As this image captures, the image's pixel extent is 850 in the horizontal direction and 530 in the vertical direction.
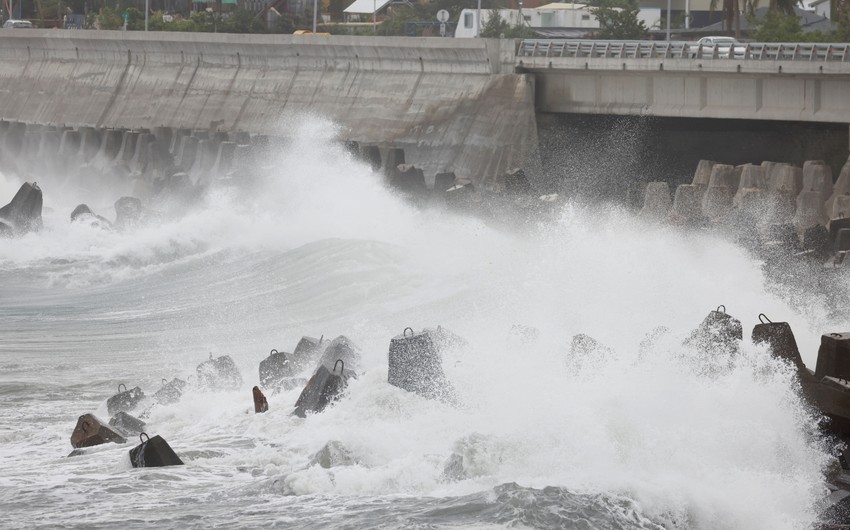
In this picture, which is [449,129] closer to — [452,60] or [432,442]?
[452,60]

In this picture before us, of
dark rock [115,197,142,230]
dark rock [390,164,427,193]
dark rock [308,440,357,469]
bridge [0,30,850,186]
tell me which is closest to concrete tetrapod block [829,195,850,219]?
bridge [0,30,850,186]

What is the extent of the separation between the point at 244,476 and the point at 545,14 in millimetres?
42705

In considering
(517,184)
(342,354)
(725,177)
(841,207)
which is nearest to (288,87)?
(517,184)

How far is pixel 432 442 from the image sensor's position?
41.9ft

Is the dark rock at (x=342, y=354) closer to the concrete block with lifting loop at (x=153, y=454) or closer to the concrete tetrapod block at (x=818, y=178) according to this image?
the concrete block with lifting loop at (x=153, y=454)

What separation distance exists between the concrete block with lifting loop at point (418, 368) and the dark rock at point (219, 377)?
8.56ft

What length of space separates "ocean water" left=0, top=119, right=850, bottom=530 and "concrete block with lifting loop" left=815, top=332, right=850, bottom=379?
1.77 ft

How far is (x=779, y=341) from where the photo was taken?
13203 mm

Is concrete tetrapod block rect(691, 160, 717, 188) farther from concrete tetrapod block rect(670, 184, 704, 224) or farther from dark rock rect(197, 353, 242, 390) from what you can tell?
dark rock rect(197, 353, 242, 390)

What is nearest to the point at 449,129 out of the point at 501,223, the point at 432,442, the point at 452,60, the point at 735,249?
the point at 452,60

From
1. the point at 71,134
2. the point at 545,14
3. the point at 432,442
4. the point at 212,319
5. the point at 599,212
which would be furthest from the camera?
the point at 545,14

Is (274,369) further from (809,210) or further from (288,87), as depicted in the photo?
(288,87)

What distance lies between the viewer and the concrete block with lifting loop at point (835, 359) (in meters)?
13.2

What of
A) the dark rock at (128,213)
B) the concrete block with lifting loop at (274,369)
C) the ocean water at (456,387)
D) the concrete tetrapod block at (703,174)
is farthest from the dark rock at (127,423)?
the dark rock at (128,213)
